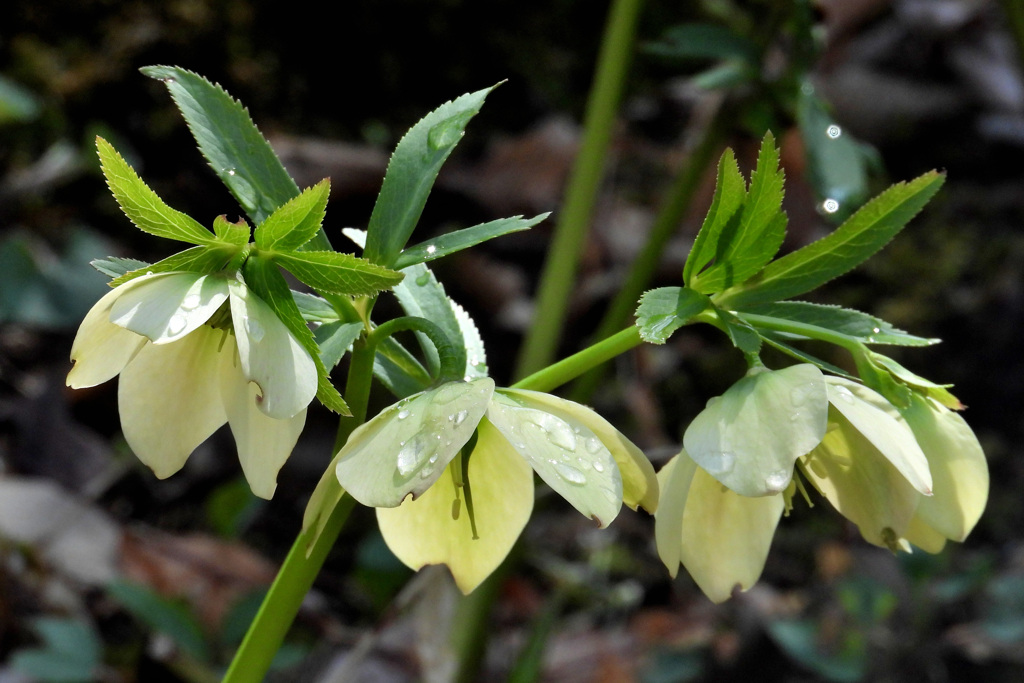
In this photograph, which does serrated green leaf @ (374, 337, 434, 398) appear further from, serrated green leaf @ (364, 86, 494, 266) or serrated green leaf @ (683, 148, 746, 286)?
serrated green leaf @ (683, 148, 746, 286)

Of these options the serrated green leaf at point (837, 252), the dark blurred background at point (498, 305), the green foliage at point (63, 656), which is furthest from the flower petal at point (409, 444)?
the green foliage at point (63, 656)

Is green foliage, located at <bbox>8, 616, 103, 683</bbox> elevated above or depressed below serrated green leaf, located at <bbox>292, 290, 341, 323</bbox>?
below

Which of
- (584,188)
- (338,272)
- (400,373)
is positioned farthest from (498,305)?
(338,272)

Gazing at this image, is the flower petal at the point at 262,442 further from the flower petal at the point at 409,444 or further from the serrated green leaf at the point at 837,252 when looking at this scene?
the serrated green leaf at the point at 837,252

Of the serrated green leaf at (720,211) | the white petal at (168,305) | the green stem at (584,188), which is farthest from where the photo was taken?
the green stem at (584,188)

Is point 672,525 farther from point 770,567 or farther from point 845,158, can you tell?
point 770,567

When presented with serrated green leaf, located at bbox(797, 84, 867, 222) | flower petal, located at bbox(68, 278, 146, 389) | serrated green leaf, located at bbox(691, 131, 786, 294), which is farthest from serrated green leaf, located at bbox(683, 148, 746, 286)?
serrated green leaf, located at bbox(797, 84, 867, 222)

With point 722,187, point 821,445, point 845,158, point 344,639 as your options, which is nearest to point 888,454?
point 821,445
